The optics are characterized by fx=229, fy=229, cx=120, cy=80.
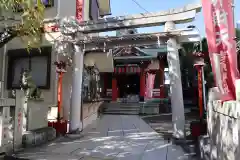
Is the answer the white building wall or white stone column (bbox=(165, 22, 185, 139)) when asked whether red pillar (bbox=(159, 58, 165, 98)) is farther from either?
white stone column (bbox=(165, 22, 185, 139))

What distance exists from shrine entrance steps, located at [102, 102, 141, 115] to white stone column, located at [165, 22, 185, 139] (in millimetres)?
10636

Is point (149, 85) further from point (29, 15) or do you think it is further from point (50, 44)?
point (29, 15)

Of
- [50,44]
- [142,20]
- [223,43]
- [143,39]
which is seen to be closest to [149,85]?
[50,44]

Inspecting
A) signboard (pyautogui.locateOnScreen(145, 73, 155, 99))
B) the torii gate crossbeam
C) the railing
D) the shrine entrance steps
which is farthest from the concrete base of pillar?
signboard (pyautogui.locateOnScreen(145, 73, 155, 99))

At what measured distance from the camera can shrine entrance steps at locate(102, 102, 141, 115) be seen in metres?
18.5

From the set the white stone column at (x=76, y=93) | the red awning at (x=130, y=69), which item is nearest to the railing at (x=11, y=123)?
the white stone column at (x=76, y=93)

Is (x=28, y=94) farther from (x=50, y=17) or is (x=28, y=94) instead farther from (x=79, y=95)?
(x=50, y=17)

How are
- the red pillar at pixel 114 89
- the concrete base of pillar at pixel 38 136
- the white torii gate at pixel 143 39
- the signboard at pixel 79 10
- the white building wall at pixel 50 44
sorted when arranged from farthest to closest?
Result: the red pillar at pixel 114 89, the signboard at pixel 79 10, the white building wall at pixel 50 44, the white torii gate at pixel 143 39, the concrete base of pillar at pixel 38 136

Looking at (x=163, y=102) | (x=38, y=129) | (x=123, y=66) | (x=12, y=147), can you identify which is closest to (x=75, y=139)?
(x=38, y=129)

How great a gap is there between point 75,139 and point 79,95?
168cm

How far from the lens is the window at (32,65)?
402 inches

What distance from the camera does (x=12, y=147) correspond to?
251 inches

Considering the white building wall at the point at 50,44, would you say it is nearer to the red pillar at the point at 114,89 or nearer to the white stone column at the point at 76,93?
the white stone column at the point at 76,93

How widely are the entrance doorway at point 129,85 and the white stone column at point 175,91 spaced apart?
16399 mm
